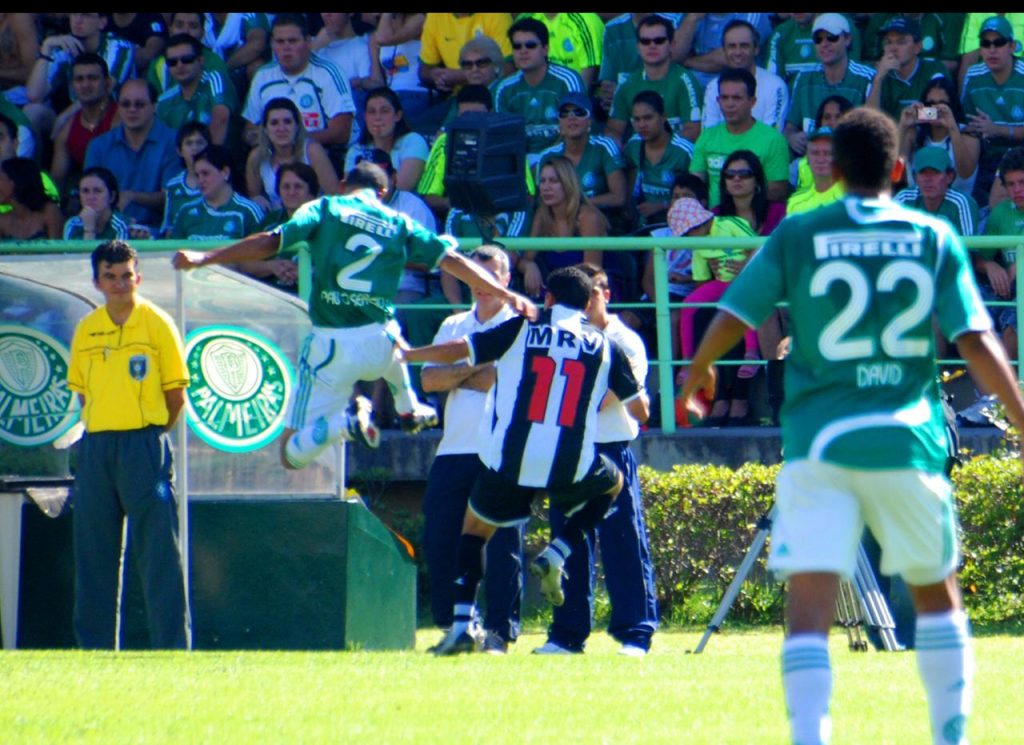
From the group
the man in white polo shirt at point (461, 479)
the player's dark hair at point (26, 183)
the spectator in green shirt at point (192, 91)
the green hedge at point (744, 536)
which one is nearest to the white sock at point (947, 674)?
the man in white polo shirt at point (461, 479)

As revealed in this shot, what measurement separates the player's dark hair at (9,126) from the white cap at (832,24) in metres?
7.31

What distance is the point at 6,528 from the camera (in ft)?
35.9

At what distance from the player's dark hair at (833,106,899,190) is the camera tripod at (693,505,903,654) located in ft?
15.4

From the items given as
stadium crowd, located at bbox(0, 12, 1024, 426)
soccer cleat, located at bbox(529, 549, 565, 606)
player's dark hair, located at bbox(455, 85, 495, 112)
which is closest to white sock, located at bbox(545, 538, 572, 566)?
soccer cleat, located at bbox(529, 549, 565, 606)

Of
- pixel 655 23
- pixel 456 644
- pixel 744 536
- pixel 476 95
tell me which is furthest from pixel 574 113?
pixel 456 644

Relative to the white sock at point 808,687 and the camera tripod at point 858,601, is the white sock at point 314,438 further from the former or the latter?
the white sock at point 808,687

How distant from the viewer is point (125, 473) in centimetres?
1016

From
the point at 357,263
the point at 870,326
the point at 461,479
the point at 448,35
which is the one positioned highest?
the point at 448,35

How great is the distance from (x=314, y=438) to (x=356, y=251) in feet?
3.25

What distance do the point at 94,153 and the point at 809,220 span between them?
11.8 m

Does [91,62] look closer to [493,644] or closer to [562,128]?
[562,128]

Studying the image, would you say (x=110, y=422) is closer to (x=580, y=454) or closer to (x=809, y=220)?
(x=580, y=454)

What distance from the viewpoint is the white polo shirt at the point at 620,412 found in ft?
33.5

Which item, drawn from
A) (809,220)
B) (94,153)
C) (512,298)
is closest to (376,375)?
(512,298)
